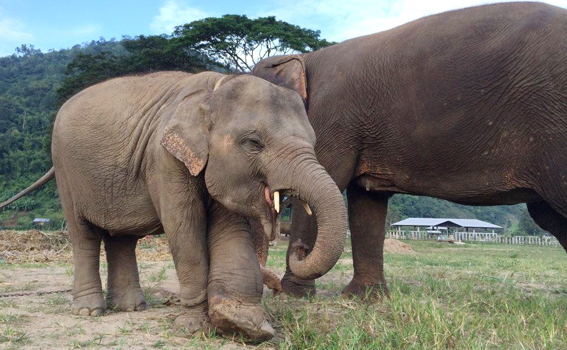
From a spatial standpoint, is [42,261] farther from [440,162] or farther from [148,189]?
[440,162]

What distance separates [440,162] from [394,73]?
2.67ft

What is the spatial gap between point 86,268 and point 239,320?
6.44 ft

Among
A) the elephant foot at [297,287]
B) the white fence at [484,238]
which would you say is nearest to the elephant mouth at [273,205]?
the elephant foot at [297,287]

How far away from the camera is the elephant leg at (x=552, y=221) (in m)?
5.39

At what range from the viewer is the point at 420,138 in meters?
4.93

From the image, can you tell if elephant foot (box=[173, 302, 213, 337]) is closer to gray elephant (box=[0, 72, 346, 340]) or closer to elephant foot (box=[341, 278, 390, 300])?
gray elephant (box=[0, 72, 346, 340])

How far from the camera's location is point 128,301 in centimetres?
511

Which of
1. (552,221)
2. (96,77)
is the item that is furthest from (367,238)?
(96,77)

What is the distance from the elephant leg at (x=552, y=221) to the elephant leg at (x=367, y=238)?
4.33 feet

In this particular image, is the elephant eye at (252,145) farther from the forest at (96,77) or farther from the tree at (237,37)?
the tree at (237,37)

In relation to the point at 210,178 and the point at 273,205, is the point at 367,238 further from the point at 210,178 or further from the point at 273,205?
the point at 210,178

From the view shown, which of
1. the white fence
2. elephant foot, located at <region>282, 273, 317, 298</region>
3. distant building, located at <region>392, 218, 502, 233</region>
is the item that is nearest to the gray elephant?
elephant foot, located at <region>282, 273, 317, 298</region>

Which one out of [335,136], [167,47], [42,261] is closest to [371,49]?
[335,136]

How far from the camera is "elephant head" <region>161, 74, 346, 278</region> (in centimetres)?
352
